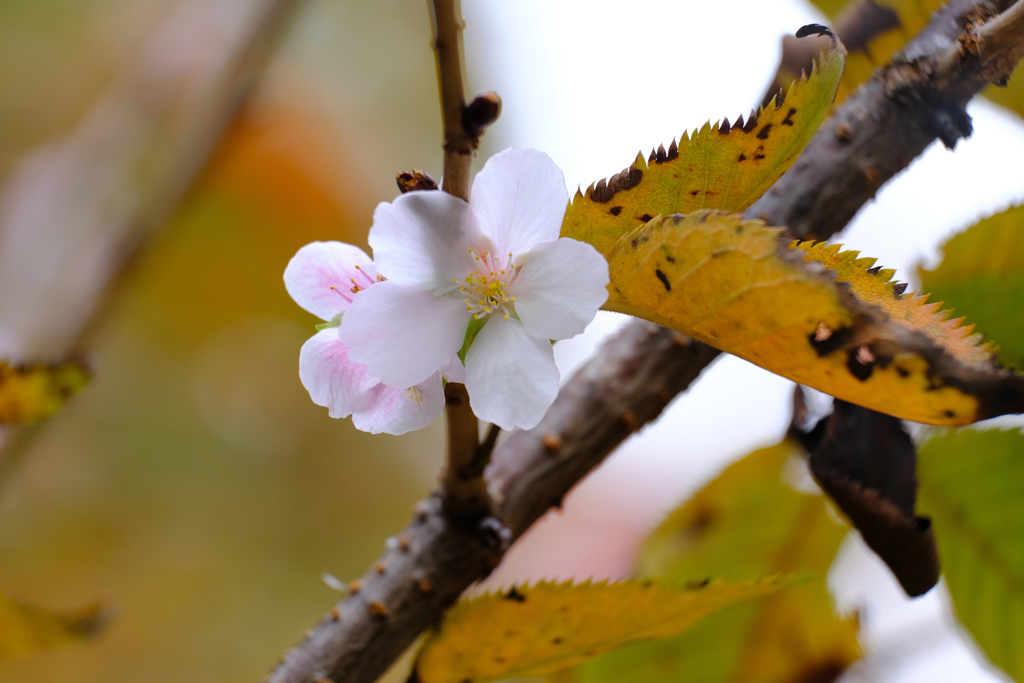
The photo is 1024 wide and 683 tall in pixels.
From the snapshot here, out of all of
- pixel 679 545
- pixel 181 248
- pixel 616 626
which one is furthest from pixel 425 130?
pixel 616 626

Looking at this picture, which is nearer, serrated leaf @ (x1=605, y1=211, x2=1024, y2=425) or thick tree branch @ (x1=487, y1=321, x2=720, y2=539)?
serrated leaf @ (x1=605, y1=211, x2=1024, y2=425)

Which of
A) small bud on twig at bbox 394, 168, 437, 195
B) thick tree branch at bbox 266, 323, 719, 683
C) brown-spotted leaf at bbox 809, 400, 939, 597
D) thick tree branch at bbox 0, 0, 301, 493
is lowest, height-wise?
brown-spotted leaf at bbox 809, 400, 939, 597

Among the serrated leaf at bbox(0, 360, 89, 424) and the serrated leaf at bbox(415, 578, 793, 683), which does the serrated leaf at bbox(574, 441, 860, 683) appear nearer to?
the serrated leaf at bbox(415, 578, 793, 683)

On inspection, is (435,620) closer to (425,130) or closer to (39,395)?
(39,395)

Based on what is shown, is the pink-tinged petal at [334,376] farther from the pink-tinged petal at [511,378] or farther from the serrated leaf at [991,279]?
the serrated leaf at [991,279]

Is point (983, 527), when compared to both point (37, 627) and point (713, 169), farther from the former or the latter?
point (37, 627)

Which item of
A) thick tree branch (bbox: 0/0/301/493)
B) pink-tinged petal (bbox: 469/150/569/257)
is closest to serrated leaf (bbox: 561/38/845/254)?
pink-tinged petal (bbox: 469/150/569/257)
